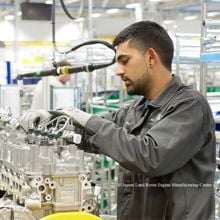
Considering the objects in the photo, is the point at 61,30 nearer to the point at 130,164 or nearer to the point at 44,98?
the point at 44,98

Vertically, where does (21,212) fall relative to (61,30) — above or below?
below

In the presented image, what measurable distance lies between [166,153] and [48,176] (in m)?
0.49

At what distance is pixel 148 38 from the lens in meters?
2.17

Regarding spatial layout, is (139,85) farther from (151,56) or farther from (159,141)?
(159,141)

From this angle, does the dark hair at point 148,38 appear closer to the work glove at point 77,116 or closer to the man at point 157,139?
the man at point 157,139

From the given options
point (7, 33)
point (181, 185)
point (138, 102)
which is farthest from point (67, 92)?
point (7, 33)

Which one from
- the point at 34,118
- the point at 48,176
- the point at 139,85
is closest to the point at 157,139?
the point at 139,85

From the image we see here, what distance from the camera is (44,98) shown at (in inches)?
257

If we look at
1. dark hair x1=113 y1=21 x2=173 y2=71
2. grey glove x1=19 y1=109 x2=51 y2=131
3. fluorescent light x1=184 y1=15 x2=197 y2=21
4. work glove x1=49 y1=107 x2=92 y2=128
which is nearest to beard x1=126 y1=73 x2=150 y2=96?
dark hair x1=113 y1=21 x2=173 y2=71

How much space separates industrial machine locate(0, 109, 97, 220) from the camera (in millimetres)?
1918

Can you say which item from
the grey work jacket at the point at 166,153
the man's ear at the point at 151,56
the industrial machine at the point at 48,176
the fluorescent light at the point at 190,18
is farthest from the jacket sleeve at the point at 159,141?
the fluorescent light at the point at 190,18

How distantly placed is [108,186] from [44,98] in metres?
1.65

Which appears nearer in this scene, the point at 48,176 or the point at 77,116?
the point at 48,176

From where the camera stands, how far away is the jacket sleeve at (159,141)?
195cm
